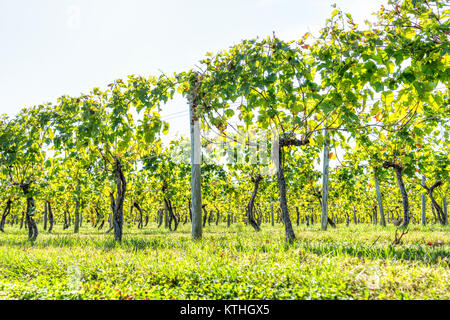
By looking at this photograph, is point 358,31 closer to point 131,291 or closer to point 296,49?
point 296,49

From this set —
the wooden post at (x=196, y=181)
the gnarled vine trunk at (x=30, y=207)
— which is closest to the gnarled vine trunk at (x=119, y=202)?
the wooden post at (x=196, y=181)

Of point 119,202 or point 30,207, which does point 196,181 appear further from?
point 30,207

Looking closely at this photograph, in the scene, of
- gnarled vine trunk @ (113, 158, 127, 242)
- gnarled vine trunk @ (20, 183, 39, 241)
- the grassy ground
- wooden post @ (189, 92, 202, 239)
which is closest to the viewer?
the grassy ground

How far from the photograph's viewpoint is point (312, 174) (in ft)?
45.4

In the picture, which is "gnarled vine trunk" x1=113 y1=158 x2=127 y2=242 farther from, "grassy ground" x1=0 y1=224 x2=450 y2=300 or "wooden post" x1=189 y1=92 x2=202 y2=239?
"grassy ground" x1=0 y1=224 x2=450 y2=300

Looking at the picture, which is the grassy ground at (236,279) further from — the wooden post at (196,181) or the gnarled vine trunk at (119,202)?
the gnarled vine trunk at (119,202)

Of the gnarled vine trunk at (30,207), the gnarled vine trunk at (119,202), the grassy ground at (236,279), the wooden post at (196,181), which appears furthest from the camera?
the gnarled vine trunk at (30,207)

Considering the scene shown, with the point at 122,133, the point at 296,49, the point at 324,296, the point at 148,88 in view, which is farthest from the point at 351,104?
the point at 122,133

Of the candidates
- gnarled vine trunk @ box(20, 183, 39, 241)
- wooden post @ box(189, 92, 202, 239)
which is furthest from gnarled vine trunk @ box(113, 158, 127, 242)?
gnarled vine trunk @ box(20, 183, 39, 241)

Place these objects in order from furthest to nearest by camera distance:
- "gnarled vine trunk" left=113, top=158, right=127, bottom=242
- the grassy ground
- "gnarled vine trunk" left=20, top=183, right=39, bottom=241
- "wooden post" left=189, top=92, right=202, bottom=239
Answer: "gnarled vine trunk" left=20, top=183, right=39, bottom=241, "gnarled vine trunk" left=113, top=158, right=127, bottom=242, "wooden post" left=189, top=92, right=202, bottom=239, the grassy ground

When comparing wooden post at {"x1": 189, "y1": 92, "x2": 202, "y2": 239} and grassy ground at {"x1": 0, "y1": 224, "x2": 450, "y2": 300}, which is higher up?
wooden post at {"x1": 189, "y1": 92, "x2": 202, "y2": 239}

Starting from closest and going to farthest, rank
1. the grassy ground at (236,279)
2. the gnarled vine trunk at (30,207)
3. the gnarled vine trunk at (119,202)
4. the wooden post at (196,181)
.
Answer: the grassy ground at (236,279) < the wooden post at (196,181) < the gnarled vine trunk at (119,202) < the gnarled vine trunk at (30,207)

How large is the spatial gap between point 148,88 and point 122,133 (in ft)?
3.74

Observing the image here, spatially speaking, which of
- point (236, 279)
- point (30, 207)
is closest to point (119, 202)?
point (30, 207)
